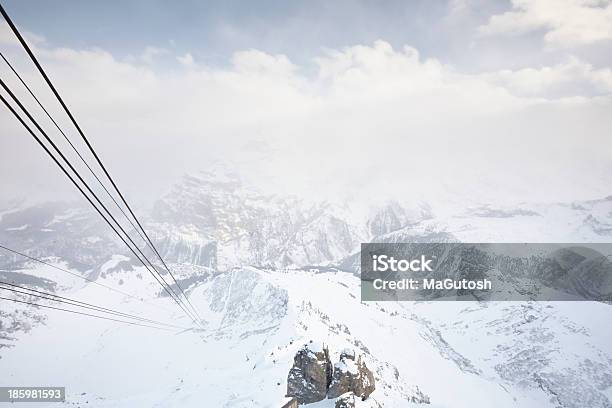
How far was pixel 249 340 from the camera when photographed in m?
109

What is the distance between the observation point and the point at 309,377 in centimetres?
3794

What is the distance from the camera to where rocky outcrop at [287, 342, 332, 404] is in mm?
37375

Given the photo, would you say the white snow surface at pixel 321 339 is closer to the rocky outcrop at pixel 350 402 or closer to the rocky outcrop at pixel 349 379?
the rocky outcrop at pixel 349 379

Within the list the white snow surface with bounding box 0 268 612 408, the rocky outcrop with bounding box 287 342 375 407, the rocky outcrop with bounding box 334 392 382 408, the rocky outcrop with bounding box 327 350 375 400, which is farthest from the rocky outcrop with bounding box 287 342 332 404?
the white snow surface with bounding box 0 268 612 408

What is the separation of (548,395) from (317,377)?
398 feet

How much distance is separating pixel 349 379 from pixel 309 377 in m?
4.13

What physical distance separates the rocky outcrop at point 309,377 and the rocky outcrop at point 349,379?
897mm

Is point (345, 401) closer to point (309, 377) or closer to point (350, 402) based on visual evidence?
point (350, 402)

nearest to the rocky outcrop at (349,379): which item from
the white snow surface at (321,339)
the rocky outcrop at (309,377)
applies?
the rocky outcrop at (309,377)

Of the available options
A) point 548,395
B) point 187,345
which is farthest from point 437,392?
point 187,345

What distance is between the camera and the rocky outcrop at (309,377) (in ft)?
123

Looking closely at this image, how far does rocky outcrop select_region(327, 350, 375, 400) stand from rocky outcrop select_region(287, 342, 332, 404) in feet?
2.94

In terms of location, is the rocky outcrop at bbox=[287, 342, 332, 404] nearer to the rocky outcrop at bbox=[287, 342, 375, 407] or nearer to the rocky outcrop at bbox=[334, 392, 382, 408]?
the rocky outcrop at bbox=[287, 342, 375, 407]

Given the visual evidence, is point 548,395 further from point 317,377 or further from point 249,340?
point 317,377
